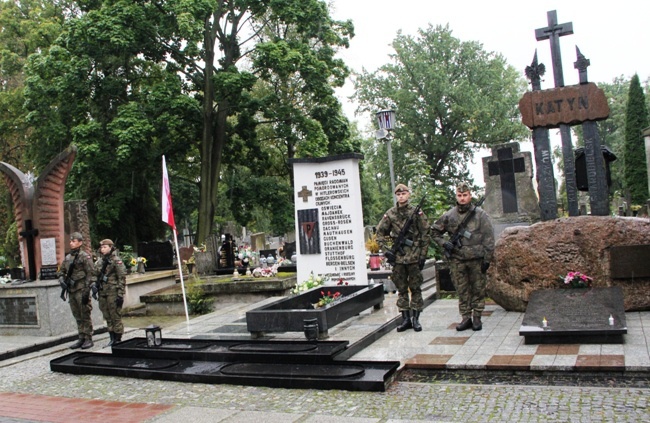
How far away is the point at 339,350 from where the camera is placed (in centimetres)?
717

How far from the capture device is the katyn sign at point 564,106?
1028cm

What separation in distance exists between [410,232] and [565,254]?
2.36 metres

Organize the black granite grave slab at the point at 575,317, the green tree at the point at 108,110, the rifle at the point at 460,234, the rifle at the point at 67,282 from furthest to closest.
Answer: the green tree at the point at 108,110 → the rifle at the point at 67,282 → the rifle at the point at 460,234 → the black granite grave slab at the point at 575,317

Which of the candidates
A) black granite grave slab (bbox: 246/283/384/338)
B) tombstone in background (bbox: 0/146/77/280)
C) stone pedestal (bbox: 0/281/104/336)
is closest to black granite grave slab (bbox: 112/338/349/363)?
black granite grave slab (bbox: 246/283/384/338)

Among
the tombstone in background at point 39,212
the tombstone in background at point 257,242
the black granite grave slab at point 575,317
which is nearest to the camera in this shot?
the black granite grave slab at point 575,317

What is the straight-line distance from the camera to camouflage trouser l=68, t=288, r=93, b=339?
9.91 metres

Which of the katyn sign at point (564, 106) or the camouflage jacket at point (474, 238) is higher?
the katyn sign at point (564, 106)

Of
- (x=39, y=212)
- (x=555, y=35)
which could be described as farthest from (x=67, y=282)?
(x=555, y=35)

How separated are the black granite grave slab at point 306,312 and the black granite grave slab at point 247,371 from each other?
3.45 ft

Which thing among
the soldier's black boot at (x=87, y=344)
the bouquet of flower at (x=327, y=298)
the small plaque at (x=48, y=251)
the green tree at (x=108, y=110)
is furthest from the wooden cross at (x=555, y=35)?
the green tree at (x=108, y=110)

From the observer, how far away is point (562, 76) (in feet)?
35.1

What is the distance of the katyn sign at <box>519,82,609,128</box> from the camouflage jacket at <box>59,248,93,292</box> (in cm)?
→ 792

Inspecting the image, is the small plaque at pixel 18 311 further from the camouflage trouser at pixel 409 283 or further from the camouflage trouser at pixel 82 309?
the camouflage trouser at pixel 409 283

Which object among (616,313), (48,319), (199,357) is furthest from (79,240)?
(616,313)
